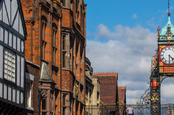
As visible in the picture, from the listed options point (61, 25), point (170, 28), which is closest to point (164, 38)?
point (170, 28)

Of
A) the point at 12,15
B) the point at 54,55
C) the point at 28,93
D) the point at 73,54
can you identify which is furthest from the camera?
the point at 73,54

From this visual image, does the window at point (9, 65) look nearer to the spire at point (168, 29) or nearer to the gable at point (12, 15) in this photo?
the gable at point (12, 15)

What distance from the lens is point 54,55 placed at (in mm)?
36594

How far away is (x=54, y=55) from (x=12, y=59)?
30.2ft

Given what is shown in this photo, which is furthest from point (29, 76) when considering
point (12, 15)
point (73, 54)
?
point (73, 54)

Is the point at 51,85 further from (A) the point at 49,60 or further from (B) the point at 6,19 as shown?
(B) the point at 6,19

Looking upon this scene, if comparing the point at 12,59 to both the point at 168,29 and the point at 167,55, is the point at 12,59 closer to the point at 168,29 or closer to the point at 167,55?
the point at 167,55

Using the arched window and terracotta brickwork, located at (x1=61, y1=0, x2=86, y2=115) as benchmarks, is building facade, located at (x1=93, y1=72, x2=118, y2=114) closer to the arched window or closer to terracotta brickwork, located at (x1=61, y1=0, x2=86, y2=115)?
terracotta brickwork, located at (x1=61, y1=0, x2=86, y2=115)

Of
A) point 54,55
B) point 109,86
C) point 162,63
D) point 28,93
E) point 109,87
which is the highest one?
point 162,63

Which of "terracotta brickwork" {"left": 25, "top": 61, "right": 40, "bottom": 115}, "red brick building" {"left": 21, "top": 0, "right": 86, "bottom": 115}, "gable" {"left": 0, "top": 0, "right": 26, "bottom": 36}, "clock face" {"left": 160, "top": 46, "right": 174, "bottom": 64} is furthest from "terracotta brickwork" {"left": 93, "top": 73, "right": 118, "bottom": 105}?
"gable" {"left": 0, "top": 0, "right": 26, "bottom": 36}

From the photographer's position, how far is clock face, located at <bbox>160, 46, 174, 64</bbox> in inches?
2462

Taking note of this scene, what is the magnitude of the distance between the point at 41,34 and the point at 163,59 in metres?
32.7

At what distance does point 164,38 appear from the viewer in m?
63.9

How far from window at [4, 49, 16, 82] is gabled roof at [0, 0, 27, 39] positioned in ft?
6.03
